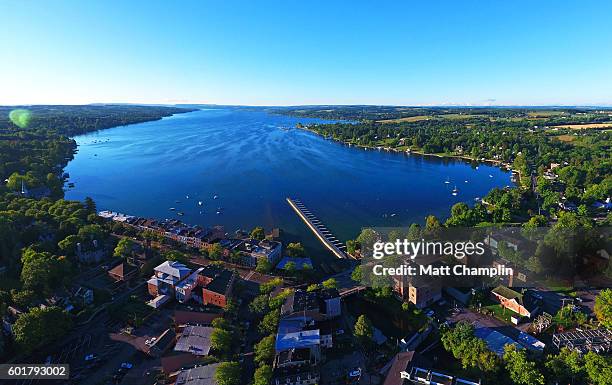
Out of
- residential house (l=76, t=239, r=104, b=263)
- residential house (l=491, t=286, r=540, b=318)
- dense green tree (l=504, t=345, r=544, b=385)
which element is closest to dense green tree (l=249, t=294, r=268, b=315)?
dense green tree (l=504, t=345, r=544, b=385)

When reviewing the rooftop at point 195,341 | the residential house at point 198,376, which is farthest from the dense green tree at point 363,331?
the rooftop at point 195,341

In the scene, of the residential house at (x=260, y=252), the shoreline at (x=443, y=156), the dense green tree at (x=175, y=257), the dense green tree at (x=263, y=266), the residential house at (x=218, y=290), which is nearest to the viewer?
the residential house at (x=218, y=290)

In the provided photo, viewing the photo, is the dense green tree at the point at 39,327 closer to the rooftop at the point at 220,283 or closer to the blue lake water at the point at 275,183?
the rooftop at the point at 220,283

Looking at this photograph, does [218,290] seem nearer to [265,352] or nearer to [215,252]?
[265,352]

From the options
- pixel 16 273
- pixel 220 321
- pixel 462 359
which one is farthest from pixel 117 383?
pixel 462 359

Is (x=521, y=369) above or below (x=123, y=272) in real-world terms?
above

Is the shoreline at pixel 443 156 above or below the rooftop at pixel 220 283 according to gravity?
above

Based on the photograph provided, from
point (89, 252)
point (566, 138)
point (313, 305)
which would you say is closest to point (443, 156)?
point (566, 138)
